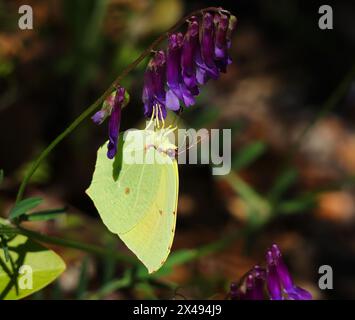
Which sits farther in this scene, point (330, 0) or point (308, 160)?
point (330, 0)

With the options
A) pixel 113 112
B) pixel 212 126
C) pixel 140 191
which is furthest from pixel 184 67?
pixel 212 126

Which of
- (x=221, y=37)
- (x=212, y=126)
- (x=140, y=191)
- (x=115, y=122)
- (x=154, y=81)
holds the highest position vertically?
(x=212, y=126)

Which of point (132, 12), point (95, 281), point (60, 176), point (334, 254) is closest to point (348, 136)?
point (334, 254)

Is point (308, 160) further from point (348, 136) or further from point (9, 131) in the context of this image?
point (9, 131)

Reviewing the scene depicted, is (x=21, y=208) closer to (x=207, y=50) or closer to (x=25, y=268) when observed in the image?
(x=25, y=268)

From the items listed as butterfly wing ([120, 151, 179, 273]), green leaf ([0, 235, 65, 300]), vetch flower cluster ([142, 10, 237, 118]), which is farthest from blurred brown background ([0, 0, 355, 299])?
vetch flower cluster ([142, 10, 237, 118])
